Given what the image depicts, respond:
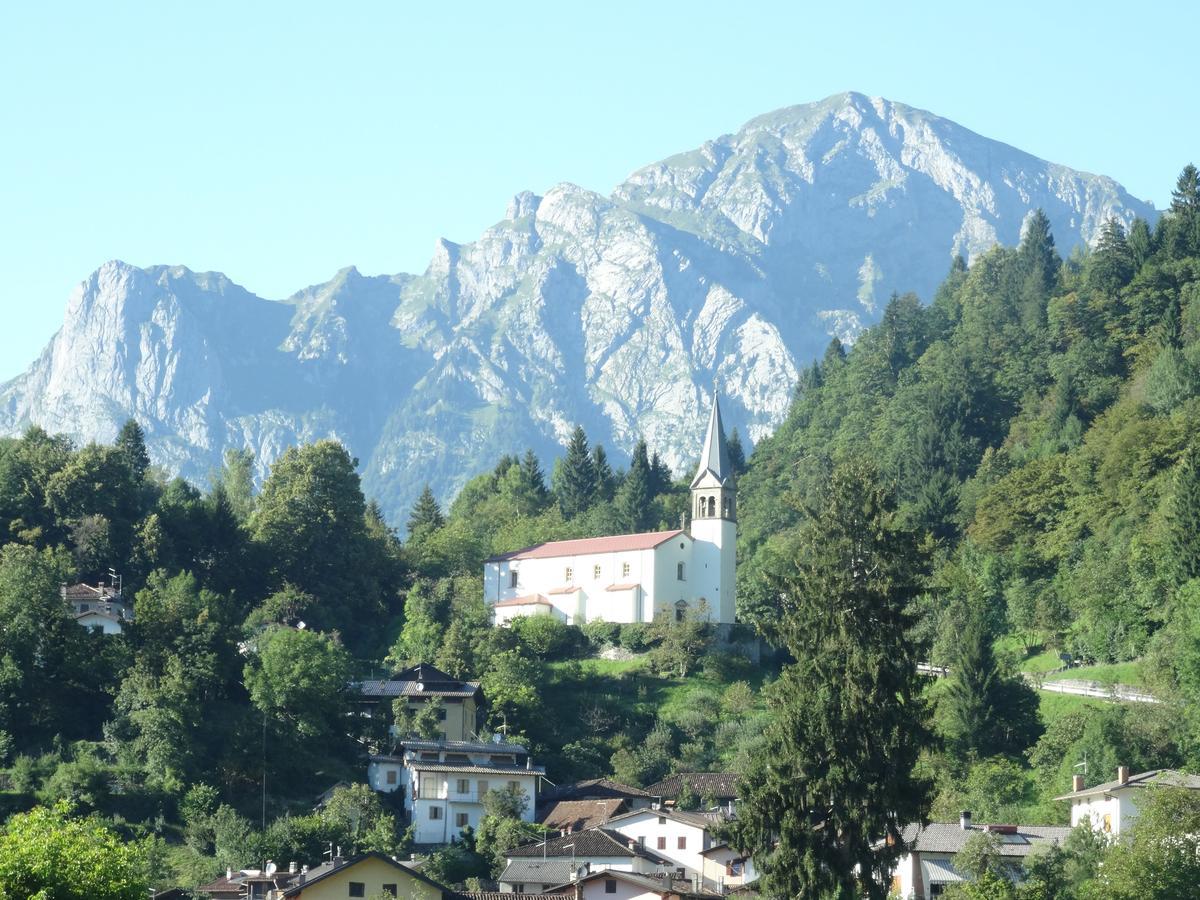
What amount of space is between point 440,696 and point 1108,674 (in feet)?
83.1

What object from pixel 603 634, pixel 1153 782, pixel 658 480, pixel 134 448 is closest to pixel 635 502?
pixel 658 480

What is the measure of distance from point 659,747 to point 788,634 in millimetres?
31548

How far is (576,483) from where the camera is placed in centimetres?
12288

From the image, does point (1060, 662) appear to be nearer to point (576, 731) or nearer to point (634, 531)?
point (576, 731)

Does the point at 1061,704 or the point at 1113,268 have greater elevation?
the point at 1113,268

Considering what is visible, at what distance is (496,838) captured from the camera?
2677 inches

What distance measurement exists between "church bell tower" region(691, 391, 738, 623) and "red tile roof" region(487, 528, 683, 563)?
54.6 inches

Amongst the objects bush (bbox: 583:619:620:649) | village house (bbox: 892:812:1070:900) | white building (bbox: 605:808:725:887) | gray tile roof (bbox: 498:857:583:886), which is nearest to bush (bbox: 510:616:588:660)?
bush (bbox: 583:619:620:649)

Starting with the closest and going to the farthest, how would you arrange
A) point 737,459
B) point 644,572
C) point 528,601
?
point 644,572
point 528,601
point 737,459

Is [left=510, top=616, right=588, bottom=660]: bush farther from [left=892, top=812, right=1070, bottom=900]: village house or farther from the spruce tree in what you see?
the spruce tree

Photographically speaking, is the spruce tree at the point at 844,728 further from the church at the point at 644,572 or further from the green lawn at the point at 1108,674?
the church at the point at 644,572

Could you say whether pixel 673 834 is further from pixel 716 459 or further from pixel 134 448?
Result: pixel 134 448

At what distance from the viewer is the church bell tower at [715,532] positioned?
9262 cm

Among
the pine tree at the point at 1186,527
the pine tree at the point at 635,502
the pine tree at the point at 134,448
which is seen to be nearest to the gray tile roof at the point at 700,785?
the pine tree at the point at 1186,527
